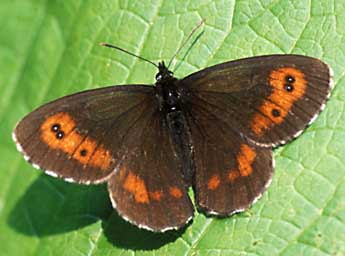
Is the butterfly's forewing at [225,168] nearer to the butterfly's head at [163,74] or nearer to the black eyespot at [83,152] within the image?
the butterfly's head at [163,74]

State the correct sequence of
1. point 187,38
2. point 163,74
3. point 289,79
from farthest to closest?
1. point 187,38
2. point 163,74
3. point 289,79

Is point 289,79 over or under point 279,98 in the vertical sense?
over

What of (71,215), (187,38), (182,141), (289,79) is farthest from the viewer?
(71,215)

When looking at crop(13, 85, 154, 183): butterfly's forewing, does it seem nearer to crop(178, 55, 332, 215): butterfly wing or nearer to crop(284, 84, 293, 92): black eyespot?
crop(178, 55, 332, 215): butterfly wing

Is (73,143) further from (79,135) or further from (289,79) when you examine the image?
(289,79)

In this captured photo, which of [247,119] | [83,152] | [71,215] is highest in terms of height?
[247,119]

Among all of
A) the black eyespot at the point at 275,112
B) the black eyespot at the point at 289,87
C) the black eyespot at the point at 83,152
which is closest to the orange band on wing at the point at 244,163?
the black eyespot at the point at 275,112

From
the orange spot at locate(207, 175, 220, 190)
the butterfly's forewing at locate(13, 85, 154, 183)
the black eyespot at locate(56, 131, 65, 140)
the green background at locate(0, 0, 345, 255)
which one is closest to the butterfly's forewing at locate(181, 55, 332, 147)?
the green background at locate(0, 0, 345, 255)

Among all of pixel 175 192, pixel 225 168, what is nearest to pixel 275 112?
pixel 225 168
